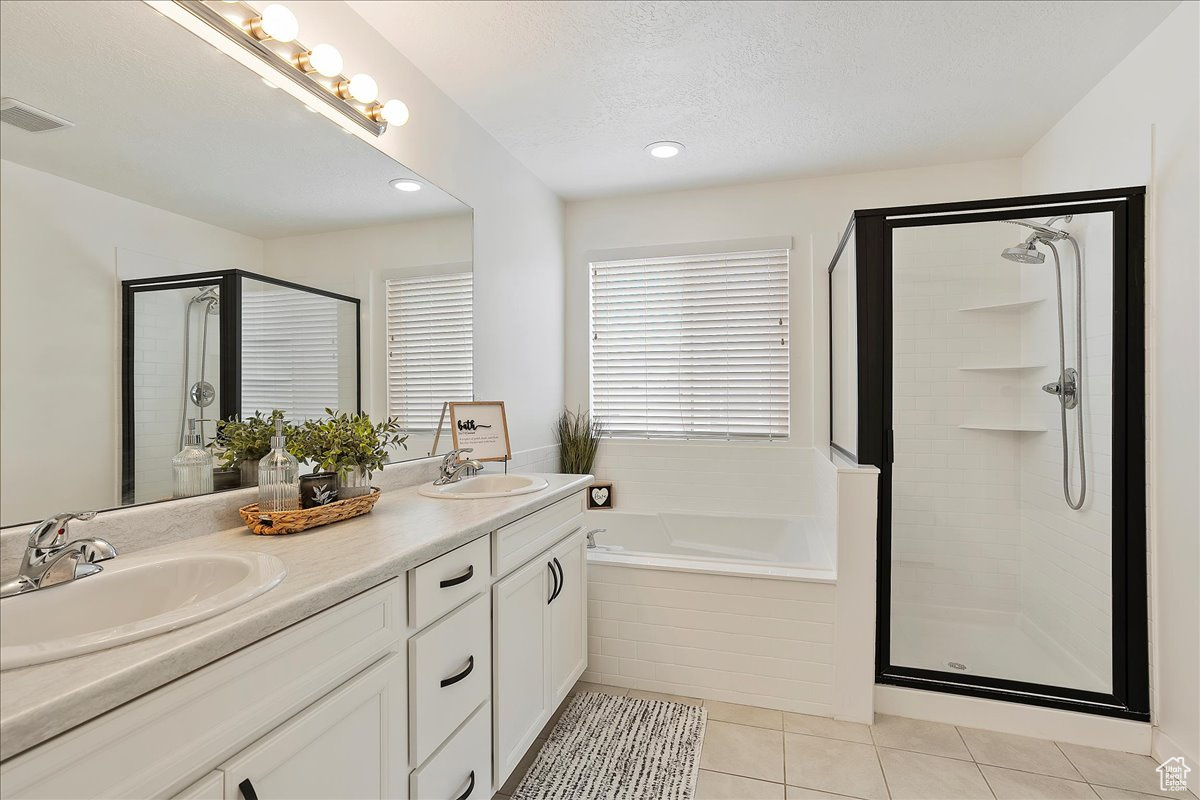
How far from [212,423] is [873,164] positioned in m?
3.16

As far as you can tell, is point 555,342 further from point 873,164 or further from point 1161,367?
point 1161,367

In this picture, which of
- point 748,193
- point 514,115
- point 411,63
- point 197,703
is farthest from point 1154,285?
point 197,703

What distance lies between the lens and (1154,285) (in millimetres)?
2039

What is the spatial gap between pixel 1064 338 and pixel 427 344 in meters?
2.45

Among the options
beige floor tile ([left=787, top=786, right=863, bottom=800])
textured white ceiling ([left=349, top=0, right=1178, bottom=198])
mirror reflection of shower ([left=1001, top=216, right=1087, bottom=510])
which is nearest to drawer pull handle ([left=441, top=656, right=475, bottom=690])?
beige floor tile ([left=787, top=786, right=863, bottom=800])

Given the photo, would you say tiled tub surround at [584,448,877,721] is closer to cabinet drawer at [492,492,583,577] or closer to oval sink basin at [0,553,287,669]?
cabinet drawer at [492,492,583,577]

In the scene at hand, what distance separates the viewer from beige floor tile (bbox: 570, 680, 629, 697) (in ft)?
8.13

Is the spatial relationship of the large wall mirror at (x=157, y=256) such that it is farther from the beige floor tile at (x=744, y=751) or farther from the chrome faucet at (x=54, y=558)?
the beige floor tile at (x=744, y=751)

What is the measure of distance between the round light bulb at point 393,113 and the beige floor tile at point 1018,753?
2.86 m

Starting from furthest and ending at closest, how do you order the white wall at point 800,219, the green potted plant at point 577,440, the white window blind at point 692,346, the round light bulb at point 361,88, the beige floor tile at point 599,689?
the green potted plant at point 577,440 → the white window blind at point 692,346 → the white wall at point 800,219 → the beige floor tile at point 599,689 → the round light bulb at point 361,88

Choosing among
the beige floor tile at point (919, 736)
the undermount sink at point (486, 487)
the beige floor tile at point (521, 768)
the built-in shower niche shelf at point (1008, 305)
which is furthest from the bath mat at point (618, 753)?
the built-in shower niche shelf at point (1008, 305)

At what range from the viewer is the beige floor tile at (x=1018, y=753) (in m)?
1.95

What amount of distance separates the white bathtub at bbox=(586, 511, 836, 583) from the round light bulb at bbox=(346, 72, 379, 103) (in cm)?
190

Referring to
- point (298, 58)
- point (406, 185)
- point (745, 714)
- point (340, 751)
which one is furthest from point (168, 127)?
point (745, 714)
